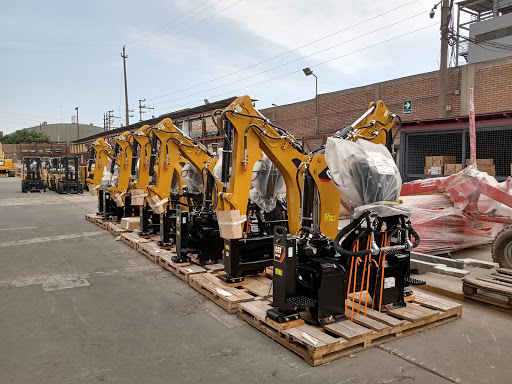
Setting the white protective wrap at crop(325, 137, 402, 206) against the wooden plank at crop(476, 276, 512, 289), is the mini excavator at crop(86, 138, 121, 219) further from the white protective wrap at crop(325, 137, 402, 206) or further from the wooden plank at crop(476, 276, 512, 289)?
the wooden plank at crop(476, 276, 512, 289)

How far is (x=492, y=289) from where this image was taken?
17.4 ft

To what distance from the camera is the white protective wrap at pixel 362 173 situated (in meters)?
4.32

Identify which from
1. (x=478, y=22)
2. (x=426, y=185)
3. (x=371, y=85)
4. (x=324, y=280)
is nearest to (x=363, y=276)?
(x=324, y=280)

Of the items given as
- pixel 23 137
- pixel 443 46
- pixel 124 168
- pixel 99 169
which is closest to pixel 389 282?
pixel 124 168

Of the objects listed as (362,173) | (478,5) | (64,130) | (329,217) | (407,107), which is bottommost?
(329,217)

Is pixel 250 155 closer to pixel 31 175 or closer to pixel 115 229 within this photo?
pixel 115 229

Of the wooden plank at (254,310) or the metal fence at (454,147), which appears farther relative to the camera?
the metal fence at (454,147)

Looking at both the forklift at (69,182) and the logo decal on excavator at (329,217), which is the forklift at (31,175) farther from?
the logo decal on excavator at (329,217)

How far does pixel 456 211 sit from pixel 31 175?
27215 mm

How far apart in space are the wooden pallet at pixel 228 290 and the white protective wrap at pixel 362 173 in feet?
6.89

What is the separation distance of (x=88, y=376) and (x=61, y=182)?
24.8 m

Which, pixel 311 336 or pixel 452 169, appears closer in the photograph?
pixel 311 336

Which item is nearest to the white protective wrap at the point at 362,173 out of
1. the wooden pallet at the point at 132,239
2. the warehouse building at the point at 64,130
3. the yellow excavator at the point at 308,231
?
the yellow excavator at the point at 308,231

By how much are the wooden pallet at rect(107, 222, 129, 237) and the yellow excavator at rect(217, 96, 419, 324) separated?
18.7 feet
